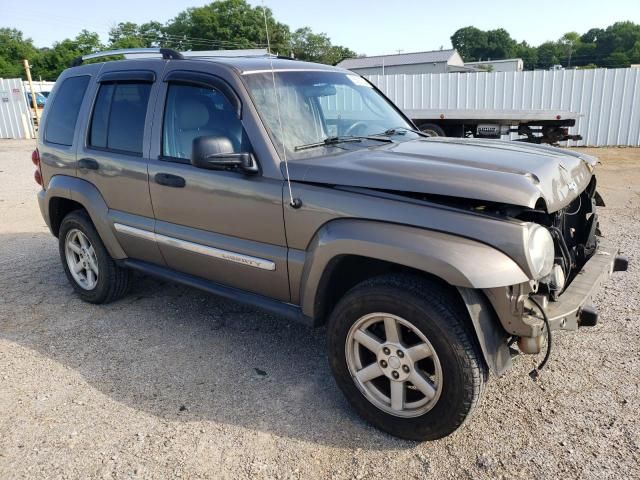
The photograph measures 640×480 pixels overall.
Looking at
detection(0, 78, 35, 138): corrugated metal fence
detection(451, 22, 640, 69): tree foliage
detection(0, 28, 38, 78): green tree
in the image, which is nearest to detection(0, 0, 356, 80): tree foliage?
detection(0, 28, 38, 78): green tree

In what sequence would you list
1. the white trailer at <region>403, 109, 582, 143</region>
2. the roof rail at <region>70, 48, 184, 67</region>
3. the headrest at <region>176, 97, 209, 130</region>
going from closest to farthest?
the headrest at <region>176, 97, 209, 130</region>, the roof rail at <region>70, 48, 184, 67</region>, the white trailer at <region>403, 109, 582, 143</region>

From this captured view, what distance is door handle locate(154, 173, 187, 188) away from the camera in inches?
136

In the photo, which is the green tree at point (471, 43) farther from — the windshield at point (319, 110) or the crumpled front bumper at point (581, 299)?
the crumpled front bumper at point (581, 299)

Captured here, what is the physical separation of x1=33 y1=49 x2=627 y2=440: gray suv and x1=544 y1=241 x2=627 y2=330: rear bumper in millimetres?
12

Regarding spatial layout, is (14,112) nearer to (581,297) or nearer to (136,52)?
(136,52)

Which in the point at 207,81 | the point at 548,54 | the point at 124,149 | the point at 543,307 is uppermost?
the point at 548,54

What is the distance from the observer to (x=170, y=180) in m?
3.52

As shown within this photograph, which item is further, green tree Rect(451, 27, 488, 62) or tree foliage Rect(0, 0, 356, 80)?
green tree Rect(451, 27, 488, 62)

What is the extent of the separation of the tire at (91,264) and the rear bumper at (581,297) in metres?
3.50

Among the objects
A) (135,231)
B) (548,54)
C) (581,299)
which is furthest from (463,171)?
(548,54)

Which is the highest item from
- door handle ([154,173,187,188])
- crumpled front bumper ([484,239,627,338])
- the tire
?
door handle ([154,173,187,188])

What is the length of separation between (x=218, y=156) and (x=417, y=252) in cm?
126

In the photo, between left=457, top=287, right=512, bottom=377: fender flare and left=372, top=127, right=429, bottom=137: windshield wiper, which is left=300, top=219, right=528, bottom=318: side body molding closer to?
left=457, top=287, right=512, bottom=377: fender flare

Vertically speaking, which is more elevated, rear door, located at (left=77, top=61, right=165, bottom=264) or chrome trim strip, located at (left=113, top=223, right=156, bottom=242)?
rear door, located at (left=77, top=61, right=165, bottom=264)
